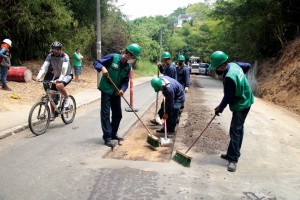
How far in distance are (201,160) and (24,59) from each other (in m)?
16.4

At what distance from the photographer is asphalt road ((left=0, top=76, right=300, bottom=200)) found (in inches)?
179

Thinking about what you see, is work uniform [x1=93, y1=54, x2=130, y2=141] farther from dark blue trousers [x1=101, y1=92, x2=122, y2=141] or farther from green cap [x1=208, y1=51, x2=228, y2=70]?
green cap [x1=208, y1=51, x2=228, y2=70]

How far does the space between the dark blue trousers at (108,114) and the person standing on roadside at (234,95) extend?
7.06 feet

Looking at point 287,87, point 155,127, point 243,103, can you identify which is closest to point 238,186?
point 243,103

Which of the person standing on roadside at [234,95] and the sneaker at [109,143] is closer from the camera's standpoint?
the person standing on roadside at [234,95]

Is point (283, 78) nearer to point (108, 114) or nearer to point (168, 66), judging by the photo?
point (168, 66)

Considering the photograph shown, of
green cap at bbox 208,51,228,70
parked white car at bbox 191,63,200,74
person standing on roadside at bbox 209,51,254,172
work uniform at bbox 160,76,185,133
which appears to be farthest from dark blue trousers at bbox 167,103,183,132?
parked white car at bbox 191,63,200,74

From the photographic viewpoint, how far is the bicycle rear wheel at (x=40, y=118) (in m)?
7.26

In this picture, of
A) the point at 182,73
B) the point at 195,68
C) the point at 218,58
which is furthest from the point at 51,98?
the point at 195,68

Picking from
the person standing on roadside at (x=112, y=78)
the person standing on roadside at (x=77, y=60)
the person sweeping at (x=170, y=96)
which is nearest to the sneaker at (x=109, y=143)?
the person standing on roadside at (x=112, y=78)

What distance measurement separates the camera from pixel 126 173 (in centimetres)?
521

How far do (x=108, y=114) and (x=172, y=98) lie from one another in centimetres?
131

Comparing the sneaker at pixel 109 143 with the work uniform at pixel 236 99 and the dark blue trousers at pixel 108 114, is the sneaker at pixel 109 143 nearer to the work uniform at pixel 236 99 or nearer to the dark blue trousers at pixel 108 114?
the dark blue trousers at pixel 108 114

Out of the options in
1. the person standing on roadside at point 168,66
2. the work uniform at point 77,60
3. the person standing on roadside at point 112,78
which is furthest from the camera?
the work uniform at point 77,60
